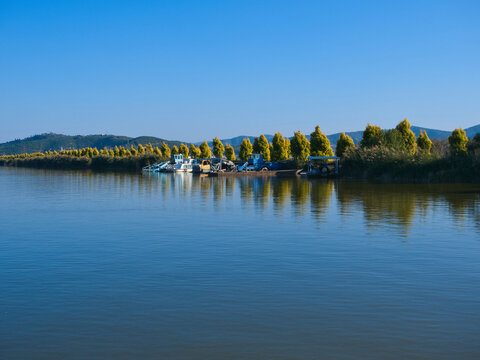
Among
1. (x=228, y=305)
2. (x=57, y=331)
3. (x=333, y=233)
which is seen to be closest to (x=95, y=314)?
(x=57, y=331)

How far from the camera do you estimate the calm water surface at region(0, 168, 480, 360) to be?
7.68m

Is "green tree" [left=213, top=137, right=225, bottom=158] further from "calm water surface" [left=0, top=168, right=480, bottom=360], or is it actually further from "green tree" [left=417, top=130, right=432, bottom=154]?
"calm water surface" [left=0, top=168, right=480, bottom=360]

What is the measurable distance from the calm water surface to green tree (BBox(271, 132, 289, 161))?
79971mm

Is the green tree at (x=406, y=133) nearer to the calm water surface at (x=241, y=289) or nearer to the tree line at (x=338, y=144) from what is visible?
the tree line at (x=338, y=144)

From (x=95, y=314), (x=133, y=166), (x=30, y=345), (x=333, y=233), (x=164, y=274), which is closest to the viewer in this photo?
(x=30, y=345)

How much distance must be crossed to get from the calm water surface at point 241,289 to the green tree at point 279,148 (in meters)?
80.0

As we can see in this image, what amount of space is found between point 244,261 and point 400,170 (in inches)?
1846

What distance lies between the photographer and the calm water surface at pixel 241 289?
7.68 metres

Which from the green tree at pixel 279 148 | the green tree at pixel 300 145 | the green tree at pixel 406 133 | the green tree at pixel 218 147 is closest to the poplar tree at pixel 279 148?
the green tree at pixel 279 148

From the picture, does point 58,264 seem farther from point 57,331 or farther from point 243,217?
point 243,217

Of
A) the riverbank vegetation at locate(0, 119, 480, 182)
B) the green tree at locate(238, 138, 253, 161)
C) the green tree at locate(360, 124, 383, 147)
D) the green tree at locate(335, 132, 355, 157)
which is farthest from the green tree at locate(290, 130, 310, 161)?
the green tree at locate(238, 138, 253, 161)

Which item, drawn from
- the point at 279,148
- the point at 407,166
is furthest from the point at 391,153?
the point at 279,148

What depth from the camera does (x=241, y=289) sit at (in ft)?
35.4

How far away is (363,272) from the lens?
40.4 ft
